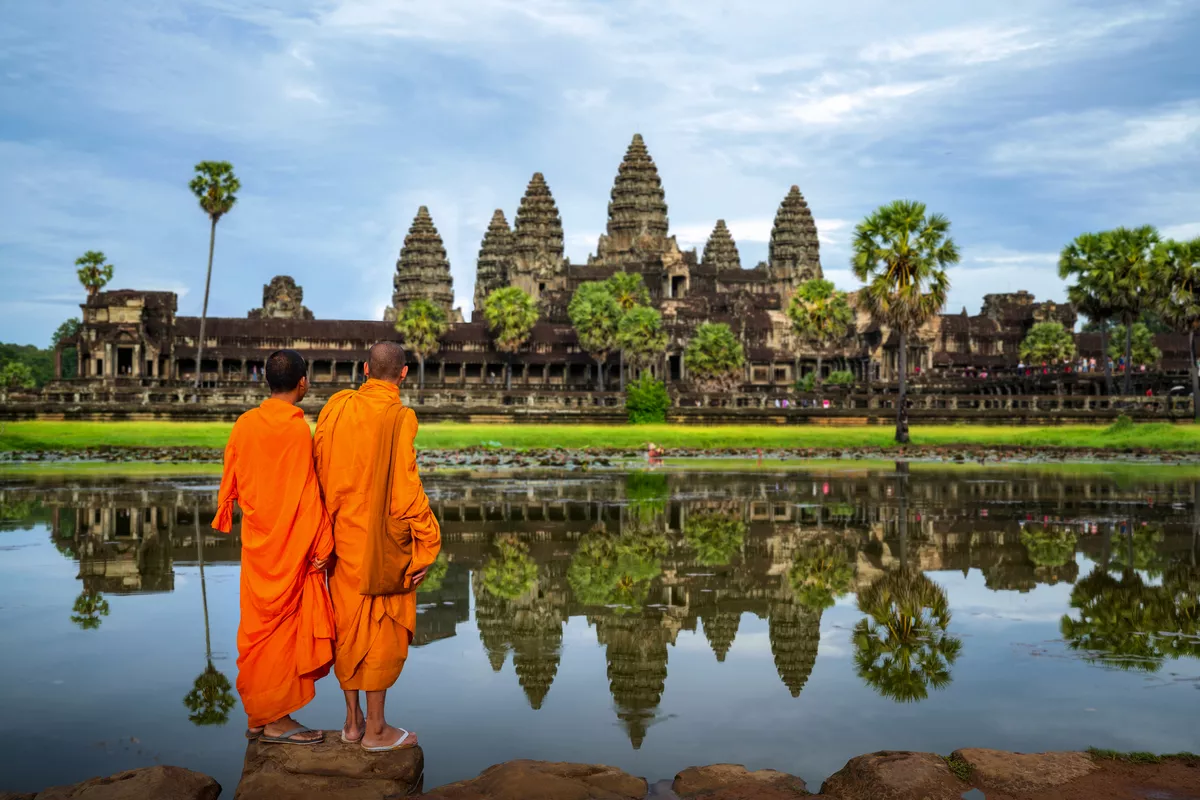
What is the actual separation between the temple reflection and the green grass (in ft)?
56.0

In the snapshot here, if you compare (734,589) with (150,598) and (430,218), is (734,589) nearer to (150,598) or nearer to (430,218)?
(150,598)

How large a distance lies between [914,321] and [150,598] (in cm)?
3435

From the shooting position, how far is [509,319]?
3302 inches

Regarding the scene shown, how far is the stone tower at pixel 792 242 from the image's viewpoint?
118 meters

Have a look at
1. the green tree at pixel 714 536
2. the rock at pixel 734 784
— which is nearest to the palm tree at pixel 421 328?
the green tree at pixel 714 536

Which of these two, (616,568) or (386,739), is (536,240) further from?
(386,739)

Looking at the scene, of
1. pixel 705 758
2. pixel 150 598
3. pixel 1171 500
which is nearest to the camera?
→ pixel 705 758

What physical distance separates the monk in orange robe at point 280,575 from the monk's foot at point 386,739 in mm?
338

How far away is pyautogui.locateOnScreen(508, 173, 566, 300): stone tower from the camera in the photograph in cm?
10762

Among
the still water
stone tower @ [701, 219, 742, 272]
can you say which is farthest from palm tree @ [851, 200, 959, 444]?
stone tower @ [701, 219, 742, 272]

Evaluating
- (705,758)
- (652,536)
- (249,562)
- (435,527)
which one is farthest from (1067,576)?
(249,562)

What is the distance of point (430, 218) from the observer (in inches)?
4815

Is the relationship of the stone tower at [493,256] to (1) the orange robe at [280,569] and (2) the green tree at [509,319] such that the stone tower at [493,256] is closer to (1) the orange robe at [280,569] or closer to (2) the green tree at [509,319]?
(2) the green tree at [509,319]

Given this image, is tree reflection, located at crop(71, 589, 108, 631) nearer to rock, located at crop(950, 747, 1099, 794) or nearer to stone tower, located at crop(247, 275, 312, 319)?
rock, located at crop(950, 747, 1099, 794)
